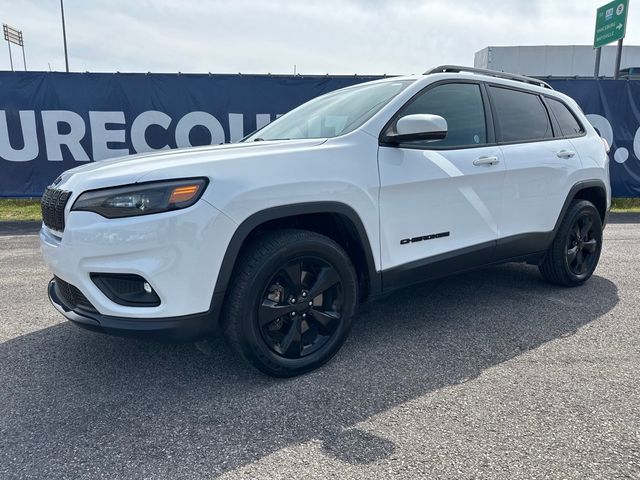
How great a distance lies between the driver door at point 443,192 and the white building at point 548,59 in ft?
94.3

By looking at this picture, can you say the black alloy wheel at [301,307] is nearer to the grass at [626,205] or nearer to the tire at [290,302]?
the tire at [290,302]

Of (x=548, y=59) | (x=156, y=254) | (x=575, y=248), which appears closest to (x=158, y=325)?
(x=156, y=254)

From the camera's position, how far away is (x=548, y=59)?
98.8ft

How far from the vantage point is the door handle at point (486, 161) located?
331 cm

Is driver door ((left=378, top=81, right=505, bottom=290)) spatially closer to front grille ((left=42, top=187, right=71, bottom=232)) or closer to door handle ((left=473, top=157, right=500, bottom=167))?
door handle ((left=473, top=157, right=500, bottom=167))

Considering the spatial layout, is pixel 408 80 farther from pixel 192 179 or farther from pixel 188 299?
pixel 188 299

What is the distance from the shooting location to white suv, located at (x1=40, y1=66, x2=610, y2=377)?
2.25 metres

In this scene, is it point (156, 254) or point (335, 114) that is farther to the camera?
point (335, 114)

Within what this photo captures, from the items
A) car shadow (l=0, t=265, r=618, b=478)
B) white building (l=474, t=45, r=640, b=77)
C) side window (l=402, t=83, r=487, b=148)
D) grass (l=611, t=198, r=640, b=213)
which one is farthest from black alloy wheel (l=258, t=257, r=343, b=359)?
white building (l=474, t=45, r=640, b=77)

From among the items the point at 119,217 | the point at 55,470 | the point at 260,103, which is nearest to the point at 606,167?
the point at 119,217

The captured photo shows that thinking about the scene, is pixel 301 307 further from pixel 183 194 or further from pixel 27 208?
pixel 27 208

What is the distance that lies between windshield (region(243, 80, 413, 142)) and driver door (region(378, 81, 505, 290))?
22cm

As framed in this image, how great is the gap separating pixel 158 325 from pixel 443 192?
1.97m

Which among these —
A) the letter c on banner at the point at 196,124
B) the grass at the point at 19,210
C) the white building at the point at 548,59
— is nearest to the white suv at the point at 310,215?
the letter c on banner at the point at 196,124
